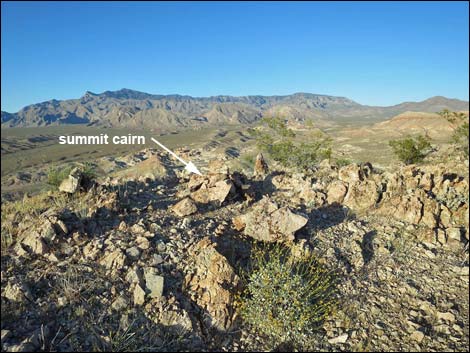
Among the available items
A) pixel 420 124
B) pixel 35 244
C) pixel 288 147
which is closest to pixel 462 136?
pixel 288 147

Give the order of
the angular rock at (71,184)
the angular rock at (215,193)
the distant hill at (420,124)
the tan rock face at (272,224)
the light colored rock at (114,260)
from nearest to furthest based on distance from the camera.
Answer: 1. the light colored rock at (114,260)
2. the tan rock face at (272,224)
3. the angular rock at (71,184)
4. the angular rock at (215,193)
5. the distant hill at (420,124)

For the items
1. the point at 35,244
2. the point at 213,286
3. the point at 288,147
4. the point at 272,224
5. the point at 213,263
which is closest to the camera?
the point at 213,286

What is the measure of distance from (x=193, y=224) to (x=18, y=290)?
347 centimetres

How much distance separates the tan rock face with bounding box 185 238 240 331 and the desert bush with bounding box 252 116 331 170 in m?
12.8

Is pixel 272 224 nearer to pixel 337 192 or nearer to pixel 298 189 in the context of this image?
pixel 298 189

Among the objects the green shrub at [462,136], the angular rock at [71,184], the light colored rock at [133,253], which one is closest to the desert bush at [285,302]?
the light colored rock at [133,253]

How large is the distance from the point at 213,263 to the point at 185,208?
2.48 metres

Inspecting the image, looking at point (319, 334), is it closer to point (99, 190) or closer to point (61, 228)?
point (61, 228)

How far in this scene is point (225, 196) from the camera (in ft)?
28.1

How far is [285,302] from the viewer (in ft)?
17.1

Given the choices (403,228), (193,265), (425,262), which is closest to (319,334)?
(193,265)

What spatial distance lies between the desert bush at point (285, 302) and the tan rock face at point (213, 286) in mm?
289

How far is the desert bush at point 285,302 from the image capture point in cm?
496

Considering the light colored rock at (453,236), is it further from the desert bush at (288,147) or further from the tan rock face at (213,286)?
the desert bush at (288,147)
